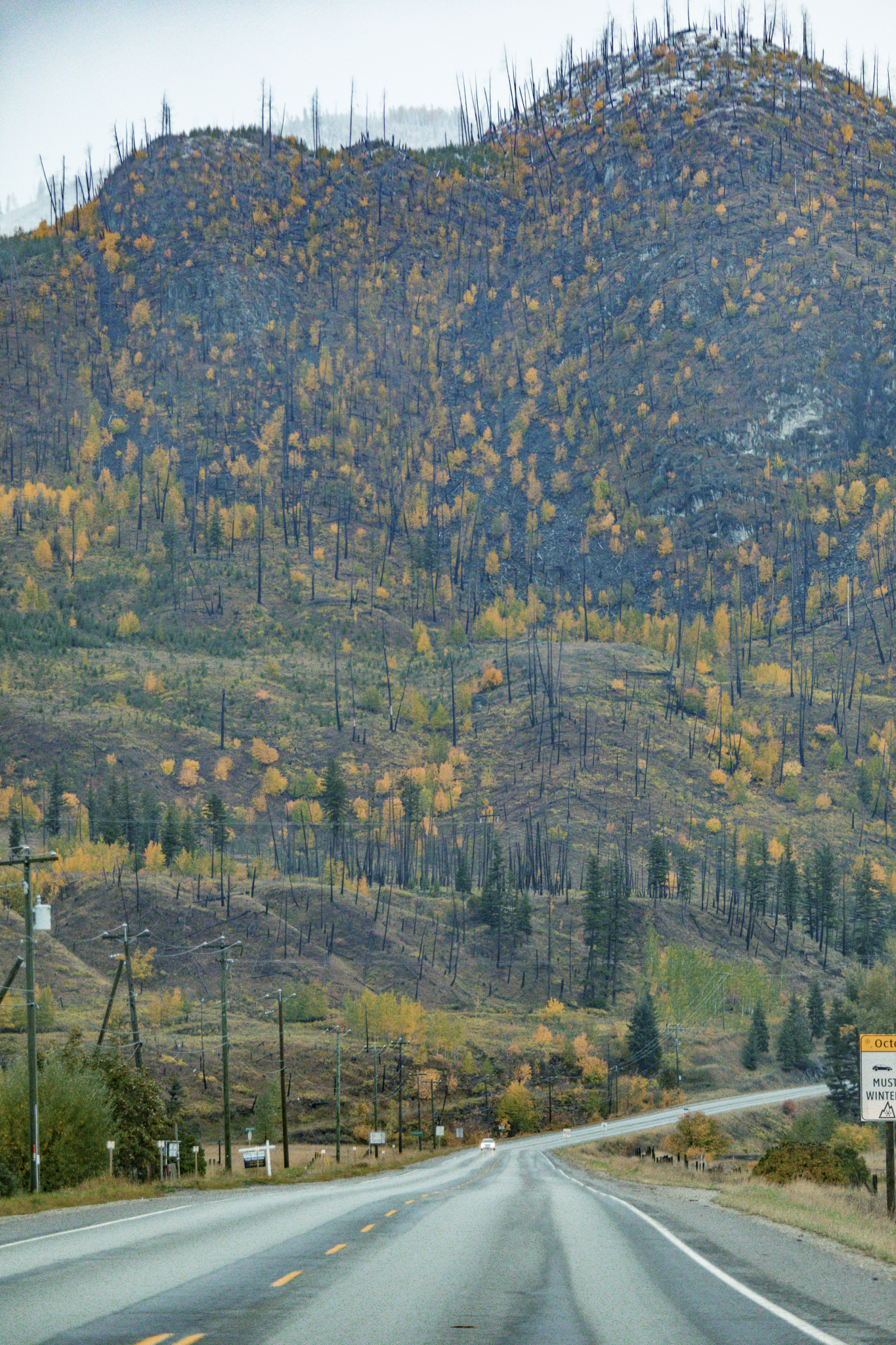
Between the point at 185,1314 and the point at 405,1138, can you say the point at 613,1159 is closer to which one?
the point at 405,1138

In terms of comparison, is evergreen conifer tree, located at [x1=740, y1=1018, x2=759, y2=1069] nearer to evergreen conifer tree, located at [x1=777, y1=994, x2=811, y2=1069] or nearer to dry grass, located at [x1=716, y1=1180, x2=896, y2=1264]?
evergreen conifer tree, located at [x1=777, y1=994, x2=811, y2=1069]

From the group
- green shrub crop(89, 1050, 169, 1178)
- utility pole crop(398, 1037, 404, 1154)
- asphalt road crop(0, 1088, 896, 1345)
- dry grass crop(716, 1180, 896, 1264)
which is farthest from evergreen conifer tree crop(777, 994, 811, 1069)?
asphalt road crop(0, 1088, 896, 1345)

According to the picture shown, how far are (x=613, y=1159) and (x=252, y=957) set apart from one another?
66872 mm

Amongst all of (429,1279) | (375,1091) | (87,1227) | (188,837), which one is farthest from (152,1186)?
Result: (188,837)

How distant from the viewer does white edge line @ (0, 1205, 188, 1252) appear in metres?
21.1

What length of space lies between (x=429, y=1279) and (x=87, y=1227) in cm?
1049

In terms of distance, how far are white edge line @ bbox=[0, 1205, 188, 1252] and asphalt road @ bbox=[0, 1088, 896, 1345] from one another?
0.10 metres

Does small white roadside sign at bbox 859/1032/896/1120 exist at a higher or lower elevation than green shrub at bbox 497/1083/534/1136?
higher

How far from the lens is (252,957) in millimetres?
141125

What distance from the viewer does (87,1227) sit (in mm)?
24156

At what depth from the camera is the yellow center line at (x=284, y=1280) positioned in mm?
15408

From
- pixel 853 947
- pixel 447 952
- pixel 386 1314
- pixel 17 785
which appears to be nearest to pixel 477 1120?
pixel 447 952

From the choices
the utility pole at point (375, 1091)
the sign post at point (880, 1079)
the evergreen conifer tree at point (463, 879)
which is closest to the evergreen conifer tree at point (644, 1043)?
the utility pole at point (375, 1091)

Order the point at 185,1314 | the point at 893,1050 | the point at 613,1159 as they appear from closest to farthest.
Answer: the point at 185,1314, the point at 893,1050, the point at 613,1159
